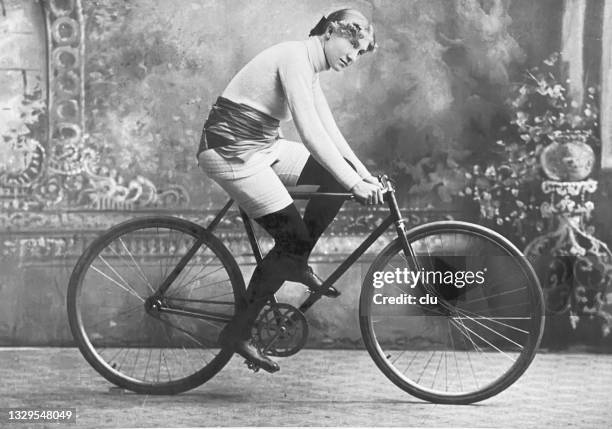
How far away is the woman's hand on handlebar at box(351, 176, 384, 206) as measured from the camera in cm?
354

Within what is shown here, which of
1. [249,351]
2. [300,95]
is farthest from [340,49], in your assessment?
[249,351]

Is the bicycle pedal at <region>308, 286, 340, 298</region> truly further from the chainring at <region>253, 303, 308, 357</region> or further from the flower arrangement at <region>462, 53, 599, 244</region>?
the flower arrangement at <region>462, 53, 599, 244</region>

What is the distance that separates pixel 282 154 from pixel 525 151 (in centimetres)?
115

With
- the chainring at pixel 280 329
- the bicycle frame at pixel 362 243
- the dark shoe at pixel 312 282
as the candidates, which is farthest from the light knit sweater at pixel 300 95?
the chainring at pixel 280 329

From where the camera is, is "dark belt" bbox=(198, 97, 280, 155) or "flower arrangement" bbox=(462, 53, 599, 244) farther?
"flower arrangement" bbox=(462, 53, 599, 244)

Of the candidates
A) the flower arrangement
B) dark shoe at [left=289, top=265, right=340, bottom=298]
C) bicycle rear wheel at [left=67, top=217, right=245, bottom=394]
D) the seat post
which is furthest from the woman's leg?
the flower arrangement

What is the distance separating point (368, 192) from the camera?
11.6 ft

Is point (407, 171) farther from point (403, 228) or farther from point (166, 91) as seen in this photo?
point (166, 91)

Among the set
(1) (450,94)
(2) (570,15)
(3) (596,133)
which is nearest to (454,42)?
(1) (450,94)

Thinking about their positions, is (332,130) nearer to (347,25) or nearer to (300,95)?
(300,95)

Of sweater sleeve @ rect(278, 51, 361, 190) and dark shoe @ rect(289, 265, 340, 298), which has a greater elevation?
sweater sleeve @ rect(278, 51, 361, 190)

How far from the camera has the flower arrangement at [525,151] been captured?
387 cm

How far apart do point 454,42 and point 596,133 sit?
79cm

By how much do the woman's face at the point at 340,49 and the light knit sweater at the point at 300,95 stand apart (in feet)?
0.11
